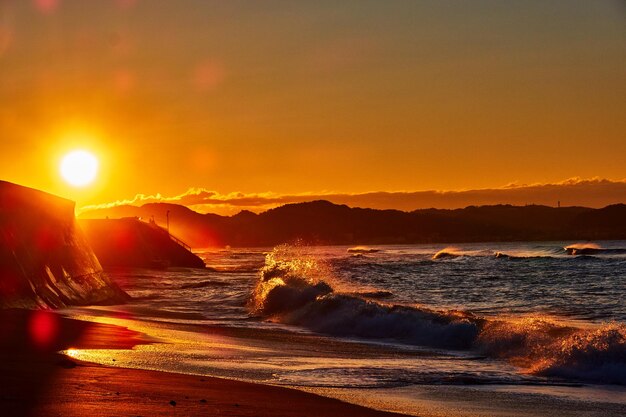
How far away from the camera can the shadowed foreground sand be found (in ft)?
28.1

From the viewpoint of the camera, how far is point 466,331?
19.8 metres

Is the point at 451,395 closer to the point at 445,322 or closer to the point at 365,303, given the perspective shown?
the point at 445,322

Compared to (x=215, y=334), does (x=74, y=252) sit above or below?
above

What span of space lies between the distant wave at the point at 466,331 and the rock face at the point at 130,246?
129ft

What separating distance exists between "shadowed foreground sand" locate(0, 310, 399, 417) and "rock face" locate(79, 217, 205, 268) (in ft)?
183

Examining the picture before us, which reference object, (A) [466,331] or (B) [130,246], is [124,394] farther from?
(B) [130,246]

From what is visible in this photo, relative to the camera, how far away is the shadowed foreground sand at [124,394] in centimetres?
857

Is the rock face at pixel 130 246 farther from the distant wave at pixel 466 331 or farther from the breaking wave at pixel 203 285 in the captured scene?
the distant wave at pixel 466 331

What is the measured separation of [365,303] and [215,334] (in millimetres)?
6239

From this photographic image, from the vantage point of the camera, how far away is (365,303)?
25.2m

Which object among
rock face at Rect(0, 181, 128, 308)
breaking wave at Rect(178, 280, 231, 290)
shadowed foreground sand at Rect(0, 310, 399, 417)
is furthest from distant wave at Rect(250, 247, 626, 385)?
breaking wave at Rect(178, 280, 231, 290)

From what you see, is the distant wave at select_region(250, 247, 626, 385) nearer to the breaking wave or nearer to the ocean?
the ocean

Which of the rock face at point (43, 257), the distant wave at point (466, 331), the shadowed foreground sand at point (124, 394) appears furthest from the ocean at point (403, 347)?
the rock face at point (43, 257)

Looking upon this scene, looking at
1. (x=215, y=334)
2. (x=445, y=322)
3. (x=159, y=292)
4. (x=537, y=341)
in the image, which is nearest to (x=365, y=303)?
(x=445, y=322)
